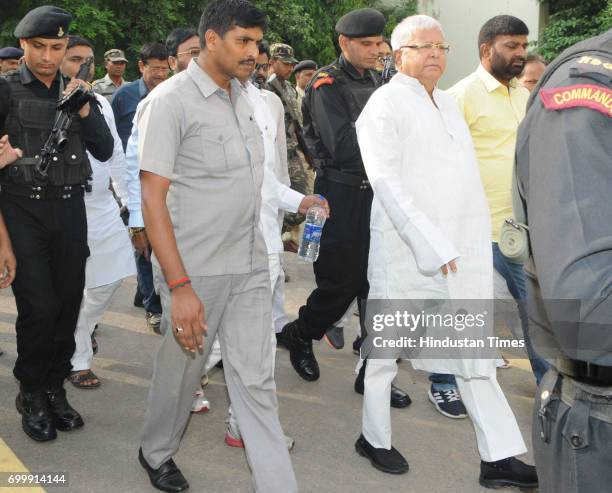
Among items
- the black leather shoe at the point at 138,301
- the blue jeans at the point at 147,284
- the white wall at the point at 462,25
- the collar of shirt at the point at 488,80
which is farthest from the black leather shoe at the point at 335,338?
the white wall at the point at 462,25

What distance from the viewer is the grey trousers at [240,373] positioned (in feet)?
10.6

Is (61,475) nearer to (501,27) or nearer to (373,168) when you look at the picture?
(373,168)

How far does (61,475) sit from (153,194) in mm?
1532

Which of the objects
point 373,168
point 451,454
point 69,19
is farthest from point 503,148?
point 69,19

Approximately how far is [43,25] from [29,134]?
1.80 ft

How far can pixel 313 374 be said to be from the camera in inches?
201

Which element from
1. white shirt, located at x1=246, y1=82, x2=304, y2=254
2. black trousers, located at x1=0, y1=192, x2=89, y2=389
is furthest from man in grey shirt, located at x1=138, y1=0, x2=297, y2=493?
black trousers, located at x1=0, y1=192, x2=89, y2=389

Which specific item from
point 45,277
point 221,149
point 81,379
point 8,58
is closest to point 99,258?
point 81,379

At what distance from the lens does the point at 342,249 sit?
4746 millimetres

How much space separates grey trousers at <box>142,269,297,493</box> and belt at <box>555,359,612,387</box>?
1.74 meters

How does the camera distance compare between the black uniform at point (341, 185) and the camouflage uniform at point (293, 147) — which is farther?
the camouflage uniform at point (293, 147)

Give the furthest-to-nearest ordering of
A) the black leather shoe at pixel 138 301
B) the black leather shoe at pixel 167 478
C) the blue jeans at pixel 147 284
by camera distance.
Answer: the black leather shoe at pixel 138 301, the blue jeans at pixel 147 284, the black leather shoe at pixel 167 478

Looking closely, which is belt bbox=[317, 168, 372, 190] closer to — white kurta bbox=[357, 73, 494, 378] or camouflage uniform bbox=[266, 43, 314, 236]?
white kurta bbox=[357, 73, 494, 378]

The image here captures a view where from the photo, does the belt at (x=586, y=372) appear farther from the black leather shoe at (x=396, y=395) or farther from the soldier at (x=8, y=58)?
the soldier at (x=8, y=58)
